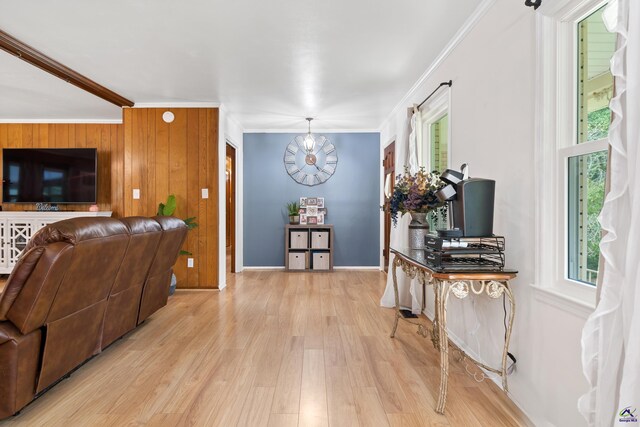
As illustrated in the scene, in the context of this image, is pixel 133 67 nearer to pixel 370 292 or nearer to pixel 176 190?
pixel 176 190

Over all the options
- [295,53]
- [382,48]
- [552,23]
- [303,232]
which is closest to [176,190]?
[303,232]

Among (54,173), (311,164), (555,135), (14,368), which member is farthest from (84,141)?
(555,135)

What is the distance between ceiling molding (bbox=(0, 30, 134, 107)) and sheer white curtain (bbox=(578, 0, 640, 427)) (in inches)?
156

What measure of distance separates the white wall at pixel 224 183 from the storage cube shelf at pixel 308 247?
806 mm

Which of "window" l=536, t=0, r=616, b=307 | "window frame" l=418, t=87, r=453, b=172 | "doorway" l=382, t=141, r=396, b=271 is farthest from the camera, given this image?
"doorway" l=382, t=141, r=396, b=271

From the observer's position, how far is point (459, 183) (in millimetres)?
2031

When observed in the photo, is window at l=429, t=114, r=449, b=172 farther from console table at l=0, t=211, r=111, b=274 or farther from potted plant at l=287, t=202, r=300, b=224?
console table at l=0, t=211, r=111, b=274

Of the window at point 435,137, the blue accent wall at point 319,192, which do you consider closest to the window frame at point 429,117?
the window at point 435,137

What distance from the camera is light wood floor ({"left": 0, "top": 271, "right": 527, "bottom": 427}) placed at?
1844mm

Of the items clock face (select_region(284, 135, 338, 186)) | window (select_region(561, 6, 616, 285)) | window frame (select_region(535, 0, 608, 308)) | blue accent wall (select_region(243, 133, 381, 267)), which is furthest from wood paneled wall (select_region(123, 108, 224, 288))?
window (select_region(561, 6, 616, 285))

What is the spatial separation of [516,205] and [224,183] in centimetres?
389

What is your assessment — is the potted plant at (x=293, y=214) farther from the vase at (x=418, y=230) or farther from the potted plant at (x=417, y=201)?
the vase at (x=418, y=230)

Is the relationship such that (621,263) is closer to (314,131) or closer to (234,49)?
(234,49)

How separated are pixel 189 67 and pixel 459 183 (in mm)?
2793
